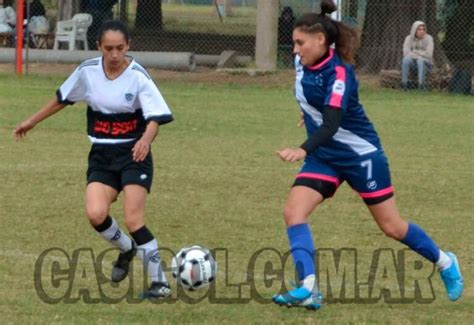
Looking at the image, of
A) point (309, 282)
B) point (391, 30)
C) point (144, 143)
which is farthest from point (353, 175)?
point (391, 30)

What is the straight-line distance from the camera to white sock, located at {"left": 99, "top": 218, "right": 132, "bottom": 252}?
23.9 feet

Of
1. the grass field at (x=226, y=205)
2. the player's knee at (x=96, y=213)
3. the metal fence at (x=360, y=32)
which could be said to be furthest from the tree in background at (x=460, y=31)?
the player's knee at (x=96, y=213)

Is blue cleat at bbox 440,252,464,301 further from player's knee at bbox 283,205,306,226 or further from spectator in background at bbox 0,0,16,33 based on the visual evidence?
spectator in background at bbox 0,0,16,33

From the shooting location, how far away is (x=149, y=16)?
33219mm

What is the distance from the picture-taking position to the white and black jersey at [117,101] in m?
7.16

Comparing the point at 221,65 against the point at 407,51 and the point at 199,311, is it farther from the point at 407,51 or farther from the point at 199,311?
the point at 199,311

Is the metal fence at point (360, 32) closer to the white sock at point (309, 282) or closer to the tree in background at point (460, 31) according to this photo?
the tree in background at point (460, 31)

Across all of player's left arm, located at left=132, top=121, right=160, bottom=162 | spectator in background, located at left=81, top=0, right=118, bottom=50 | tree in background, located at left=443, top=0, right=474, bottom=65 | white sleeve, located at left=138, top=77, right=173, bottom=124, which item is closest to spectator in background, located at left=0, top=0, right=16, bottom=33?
spectator in background, located at left=81, top=0, right=118, bottom=50

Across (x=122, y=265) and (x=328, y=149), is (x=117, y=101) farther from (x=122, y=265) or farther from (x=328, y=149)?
(x=328, y=149)

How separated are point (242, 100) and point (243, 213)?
10124mm

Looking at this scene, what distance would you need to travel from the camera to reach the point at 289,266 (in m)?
8.16

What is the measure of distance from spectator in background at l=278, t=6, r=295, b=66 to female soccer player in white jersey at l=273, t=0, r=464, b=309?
742 inches

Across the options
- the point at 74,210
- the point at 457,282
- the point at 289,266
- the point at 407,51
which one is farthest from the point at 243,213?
the point at 407,51

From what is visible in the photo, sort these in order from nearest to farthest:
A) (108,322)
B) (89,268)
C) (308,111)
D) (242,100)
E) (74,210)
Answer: (108,322) < (308,111) < (89,268) < (74,210) < (242,100)
